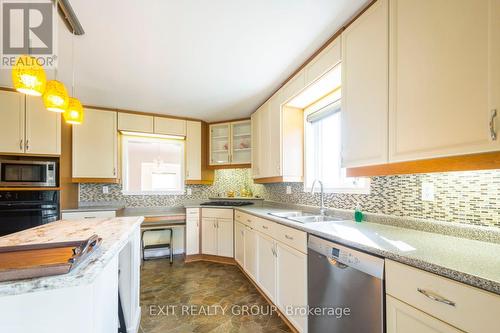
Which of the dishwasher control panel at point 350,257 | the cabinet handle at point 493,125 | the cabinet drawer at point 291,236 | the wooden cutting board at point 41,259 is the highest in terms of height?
the cabinet handle at point 493,125

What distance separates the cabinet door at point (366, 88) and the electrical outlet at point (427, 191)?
0.34m

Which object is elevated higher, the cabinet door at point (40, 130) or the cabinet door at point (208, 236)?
the cabinet door at point (40, 130)

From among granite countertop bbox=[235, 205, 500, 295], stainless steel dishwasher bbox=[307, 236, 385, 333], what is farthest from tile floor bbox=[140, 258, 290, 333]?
granite countertop bbox=[235, 205, 500, 295]

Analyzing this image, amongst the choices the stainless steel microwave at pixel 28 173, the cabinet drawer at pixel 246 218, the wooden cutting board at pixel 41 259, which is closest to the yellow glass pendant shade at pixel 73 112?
the wooden cutting board at pixel 41 259

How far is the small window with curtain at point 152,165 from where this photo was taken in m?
3.74

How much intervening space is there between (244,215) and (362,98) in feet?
6.59

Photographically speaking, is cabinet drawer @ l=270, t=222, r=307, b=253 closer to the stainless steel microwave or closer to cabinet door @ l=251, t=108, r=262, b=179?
cabinet door @ l=251, t=108, r=262, b=179

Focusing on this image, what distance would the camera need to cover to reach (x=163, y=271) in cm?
306

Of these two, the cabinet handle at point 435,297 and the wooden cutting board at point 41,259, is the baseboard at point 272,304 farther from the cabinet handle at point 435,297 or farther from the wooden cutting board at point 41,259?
the wooden cutting board at point 41,259

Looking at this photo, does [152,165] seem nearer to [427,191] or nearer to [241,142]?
[241,142]

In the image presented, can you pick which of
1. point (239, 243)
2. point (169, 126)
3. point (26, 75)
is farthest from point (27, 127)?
point (239, 243)

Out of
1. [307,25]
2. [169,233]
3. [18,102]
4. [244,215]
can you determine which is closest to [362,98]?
→ [307,25]

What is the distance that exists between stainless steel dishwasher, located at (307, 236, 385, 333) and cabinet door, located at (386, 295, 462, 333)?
0.04 metres

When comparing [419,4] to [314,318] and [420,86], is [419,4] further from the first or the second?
[314,318]
